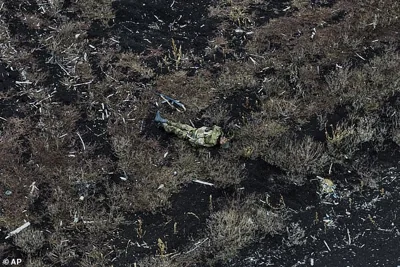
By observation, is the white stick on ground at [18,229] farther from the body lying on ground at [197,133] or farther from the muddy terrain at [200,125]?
the body lying on ground at [197,133]

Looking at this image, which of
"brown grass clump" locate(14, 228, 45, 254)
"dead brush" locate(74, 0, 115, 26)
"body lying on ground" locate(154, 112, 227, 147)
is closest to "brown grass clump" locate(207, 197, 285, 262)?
"body lying on ground" locate(154, 112, 227, 147)

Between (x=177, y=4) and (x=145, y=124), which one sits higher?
(x=177, y=4)

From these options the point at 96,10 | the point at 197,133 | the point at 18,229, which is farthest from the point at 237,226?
the point at 96,10

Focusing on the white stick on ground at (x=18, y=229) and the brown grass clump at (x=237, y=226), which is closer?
the brown grass clump at (x=237, y=226)

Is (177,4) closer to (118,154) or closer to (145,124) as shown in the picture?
(145,124)

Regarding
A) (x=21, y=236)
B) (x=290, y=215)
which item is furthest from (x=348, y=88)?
(x=21, y=236)

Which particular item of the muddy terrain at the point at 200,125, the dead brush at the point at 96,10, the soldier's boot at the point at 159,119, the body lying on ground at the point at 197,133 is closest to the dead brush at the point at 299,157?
the muddy terrain at the point at 200,125

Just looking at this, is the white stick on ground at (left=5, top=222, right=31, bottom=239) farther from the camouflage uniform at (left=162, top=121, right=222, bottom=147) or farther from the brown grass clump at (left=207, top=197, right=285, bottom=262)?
the camouflage uniform at (left=162, top=121, right=222, bottom=147)
